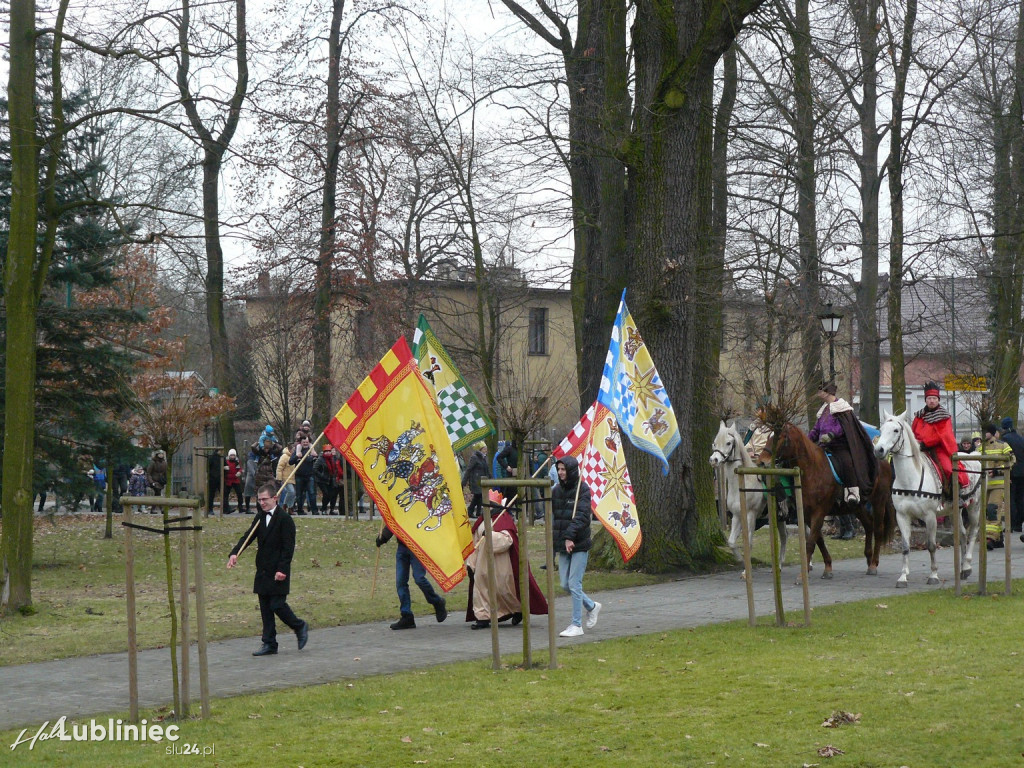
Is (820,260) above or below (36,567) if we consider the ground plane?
above

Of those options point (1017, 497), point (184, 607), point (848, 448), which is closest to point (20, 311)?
point (184, 607)

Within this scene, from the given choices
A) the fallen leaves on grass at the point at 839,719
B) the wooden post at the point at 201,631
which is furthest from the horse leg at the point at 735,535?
the wooden post at the point at 201,631

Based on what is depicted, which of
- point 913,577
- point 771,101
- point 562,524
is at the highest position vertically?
point 771,101

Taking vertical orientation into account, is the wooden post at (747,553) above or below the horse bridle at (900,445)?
below

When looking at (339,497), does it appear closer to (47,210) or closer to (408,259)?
(408,259)

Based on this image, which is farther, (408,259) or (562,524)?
(408,259)

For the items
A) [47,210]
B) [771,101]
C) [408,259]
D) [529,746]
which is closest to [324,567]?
[47,210]

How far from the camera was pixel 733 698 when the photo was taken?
366 inches

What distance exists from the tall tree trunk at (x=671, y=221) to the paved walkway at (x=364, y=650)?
1.21 m

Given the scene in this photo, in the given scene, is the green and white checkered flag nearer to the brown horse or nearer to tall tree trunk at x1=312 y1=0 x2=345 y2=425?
the brown horse

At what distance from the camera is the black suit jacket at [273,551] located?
12328 mm

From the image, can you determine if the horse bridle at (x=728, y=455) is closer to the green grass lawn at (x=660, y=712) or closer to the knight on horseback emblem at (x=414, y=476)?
the green grass lawn at (x=660, y=712)

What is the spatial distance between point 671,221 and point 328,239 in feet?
60.3

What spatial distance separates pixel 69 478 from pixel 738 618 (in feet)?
41.2
